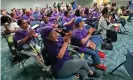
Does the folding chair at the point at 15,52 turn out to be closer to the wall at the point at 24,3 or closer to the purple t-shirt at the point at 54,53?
A: the purple t-shirt at the point at 54,53

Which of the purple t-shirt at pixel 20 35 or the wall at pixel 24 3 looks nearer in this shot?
the purple t-shirt at pixel 20 35

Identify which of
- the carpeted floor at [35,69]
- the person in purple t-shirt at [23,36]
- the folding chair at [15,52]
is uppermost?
the person in purple t-shirt at [23,36]

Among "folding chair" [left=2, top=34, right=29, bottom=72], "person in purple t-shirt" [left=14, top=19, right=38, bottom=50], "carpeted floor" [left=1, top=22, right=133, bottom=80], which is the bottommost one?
"carpeted floor" [left=1, top=22, right=133, bottom=80]

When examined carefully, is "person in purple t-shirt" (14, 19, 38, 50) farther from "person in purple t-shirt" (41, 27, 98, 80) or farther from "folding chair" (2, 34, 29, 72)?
"person in purple t-shirt" (41, 27, 98, 80)

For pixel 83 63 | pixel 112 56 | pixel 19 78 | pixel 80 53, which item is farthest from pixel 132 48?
pixel 19 78

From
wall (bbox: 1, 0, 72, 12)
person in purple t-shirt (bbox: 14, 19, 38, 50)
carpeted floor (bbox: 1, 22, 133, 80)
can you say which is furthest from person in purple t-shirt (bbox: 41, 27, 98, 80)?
wall (bbox: 1, 0, 72, 12)

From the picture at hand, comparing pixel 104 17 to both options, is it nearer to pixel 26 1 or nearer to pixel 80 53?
pixel 80 53

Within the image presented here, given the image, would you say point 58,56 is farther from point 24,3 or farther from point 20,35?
point 24,3

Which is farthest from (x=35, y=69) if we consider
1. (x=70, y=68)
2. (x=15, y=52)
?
(x=70, y=68)

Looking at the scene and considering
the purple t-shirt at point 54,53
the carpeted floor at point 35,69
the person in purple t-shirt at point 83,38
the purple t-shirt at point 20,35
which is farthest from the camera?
the purple t-shirt at point 20,35

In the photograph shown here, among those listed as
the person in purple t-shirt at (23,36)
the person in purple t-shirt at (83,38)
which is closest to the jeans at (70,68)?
the person in purple t-shirt at (83,38)

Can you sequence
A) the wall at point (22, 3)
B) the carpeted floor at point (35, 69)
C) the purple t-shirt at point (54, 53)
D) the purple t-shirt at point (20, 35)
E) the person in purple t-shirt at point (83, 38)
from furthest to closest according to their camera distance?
the wall at point (22, 3) < the purple t-shirt at point (20, 35) < the carpeted floor at point (35, 69) < the person in purple t-shirt at point (83, 38) < the purple t-shirt at point (54, 53)

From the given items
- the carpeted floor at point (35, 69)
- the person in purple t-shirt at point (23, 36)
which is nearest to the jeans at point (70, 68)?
the carpeted floor at point (35, 69)

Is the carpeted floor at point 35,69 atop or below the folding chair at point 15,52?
below
